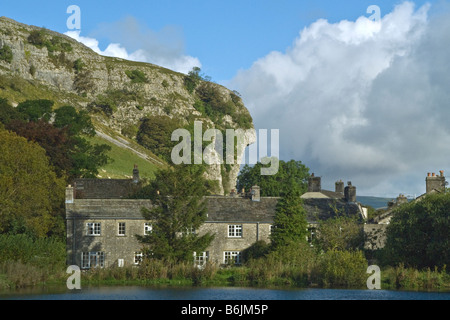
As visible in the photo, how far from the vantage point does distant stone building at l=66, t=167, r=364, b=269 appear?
60.1 m

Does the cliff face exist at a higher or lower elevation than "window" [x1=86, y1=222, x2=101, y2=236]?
higher

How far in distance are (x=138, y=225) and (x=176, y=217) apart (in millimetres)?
7963

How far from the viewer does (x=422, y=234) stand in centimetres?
5200

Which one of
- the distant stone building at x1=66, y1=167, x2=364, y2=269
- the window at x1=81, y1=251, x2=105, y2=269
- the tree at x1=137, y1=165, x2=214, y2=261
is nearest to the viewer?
the tree at x1=137, y1=165, x2=214, y2=261

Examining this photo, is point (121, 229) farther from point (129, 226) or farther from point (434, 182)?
point (434, 182)

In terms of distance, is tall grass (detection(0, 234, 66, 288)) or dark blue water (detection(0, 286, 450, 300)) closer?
dark blue water (detection(0, 286, 450, 300))

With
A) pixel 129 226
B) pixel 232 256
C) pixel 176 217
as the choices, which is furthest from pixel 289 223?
pixel 129 226

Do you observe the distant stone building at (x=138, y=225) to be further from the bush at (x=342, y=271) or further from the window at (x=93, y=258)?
the bush at (x=342, y=271)

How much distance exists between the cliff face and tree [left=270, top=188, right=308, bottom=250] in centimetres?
8275

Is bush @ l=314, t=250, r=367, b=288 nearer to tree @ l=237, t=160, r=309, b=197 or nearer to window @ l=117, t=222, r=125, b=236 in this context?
window @ l=117, t=222, r=125, b=236

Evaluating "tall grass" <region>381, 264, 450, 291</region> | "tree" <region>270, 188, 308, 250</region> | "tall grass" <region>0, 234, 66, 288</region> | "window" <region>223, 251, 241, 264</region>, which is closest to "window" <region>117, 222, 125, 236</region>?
"tall grass" <region>0, 234, 66, 288</region>
